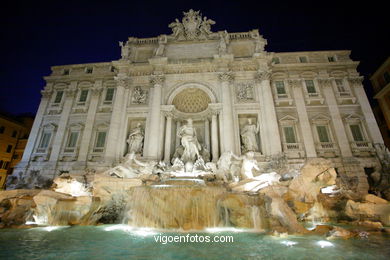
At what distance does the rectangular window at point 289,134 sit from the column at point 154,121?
11.0 metres

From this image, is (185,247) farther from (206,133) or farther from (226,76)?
(226,76)

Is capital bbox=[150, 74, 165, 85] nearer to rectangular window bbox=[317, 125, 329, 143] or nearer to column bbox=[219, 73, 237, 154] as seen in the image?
column bbox=[219, 73, 237, 154]

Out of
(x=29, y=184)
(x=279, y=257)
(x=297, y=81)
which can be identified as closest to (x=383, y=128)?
(x=297, y=81)

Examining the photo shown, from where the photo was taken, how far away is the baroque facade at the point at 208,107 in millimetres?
15359

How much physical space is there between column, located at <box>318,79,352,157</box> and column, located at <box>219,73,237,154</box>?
8869 mm

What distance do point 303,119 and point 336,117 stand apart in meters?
2.77

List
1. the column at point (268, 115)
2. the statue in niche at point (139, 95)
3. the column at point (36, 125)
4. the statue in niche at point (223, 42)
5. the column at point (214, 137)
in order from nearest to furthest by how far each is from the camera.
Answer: the column at point (268, 115), the column at point (214, 137), the column at point (36, 125), the statue in niche at point (139, 95), the statue in niche at point (223, 42)

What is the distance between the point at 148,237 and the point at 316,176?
24.2 feet

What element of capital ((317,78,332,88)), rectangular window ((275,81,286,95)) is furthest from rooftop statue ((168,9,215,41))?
capital ((317,78,332,88))

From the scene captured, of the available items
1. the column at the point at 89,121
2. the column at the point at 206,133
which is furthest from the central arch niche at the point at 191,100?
the column at the point at 89,121

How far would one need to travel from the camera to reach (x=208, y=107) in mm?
16703

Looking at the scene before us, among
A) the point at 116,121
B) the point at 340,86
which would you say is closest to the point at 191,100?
the point at 116,121

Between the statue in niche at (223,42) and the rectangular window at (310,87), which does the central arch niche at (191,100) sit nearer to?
the statue in niche at (223,42)

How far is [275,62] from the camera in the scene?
19375 mm
